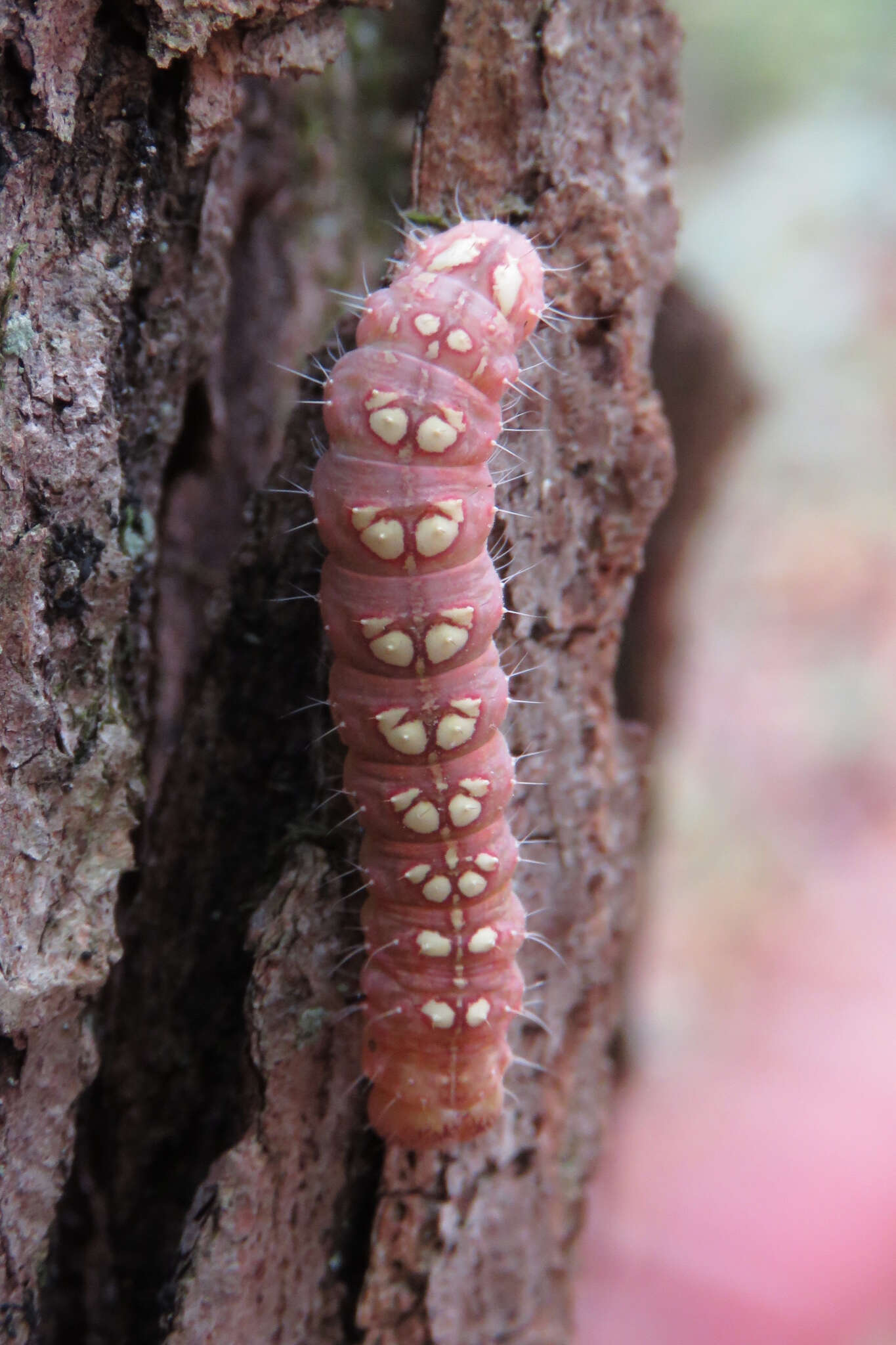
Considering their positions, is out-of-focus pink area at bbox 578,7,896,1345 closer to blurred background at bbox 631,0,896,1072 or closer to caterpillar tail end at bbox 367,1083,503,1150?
blurred background at bbox 631,0,896,1072

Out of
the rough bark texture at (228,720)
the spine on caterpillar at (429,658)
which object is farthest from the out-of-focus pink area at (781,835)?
the spine on caterpillar at (429,658)

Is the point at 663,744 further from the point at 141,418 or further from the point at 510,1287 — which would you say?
the point at 141,418

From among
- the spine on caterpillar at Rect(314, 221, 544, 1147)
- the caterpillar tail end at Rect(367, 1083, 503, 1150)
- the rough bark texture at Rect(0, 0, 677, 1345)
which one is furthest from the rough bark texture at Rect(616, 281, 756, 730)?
the caterpillar tail end at Rect(367, 1083, 503, 1150)

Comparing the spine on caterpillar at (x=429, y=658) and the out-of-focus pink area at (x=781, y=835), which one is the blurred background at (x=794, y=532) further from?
the spine on caterpillar at (x=429, y=658)

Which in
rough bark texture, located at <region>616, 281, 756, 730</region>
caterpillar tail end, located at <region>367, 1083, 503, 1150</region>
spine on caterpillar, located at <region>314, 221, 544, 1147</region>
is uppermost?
rough bark texture, located at <region>616, 281, 756, 730</region>

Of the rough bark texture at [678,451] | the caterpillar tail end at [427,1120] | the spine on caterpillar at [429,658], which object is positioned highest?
the rough bark texture at [678,451]

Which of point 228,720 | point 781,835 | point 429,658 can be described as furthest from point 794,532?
point 429,658

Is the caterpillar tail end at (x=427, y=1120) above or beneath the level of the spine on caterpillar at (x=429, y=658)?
beneath
